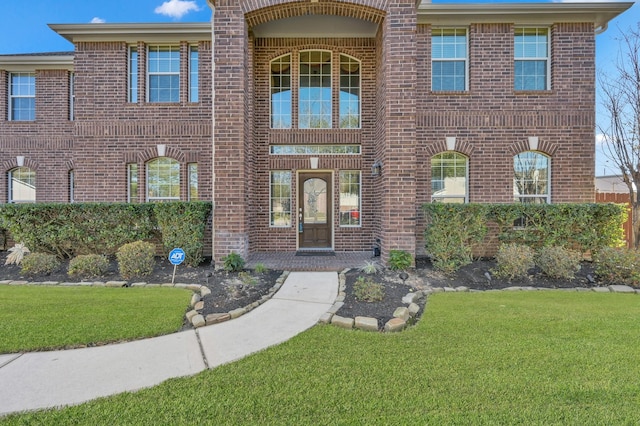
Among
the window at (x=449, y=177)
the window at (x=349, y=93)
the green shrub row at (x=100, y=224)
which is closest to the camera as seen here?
the green shrub row at (x=100, y=224)

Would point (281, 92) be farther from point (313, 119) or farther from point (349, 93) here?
point (349, 93)

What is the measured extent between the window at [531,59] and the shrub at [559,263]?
14.6 ft

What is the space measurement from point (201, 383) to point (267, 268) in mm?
3817

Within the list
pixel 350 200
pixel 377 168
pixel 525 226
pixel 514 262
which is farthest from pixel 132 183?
pixel 525 226

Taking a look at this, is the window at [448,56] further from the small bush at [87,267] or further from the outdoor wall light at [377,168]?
the small bush at [87,267]

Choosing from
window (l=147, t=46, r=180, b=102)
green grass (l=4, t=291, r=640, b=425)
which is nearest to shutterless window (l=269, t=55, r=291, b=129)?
window (l=147, t=46, r=180, b=102)

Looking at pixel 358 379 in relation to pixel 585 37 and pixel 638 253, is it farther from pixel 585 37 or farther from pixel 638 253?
pixel 585 37

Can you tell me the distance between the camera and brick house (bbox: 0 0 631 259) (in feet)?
24.5

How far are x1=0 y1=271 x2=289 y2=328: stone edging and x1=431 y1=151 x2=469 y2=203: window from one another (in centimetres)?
450

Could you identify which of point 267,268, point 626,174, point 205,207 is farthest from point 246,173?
point 626,174

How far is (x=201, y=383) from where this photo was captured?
253 cm

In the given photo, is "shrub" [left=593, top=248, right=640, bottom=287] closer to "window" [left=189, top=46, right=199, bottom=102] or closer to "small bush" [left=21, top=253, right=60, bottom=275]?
"window" [left=189, top=46, right=199, bottom=102]

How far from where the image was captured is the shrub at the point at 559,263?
5684 millimetres

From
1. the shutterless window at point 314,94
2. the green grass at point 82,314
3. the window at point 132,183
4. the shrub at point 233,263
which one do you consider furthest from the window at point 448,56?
the window at point 132,183
